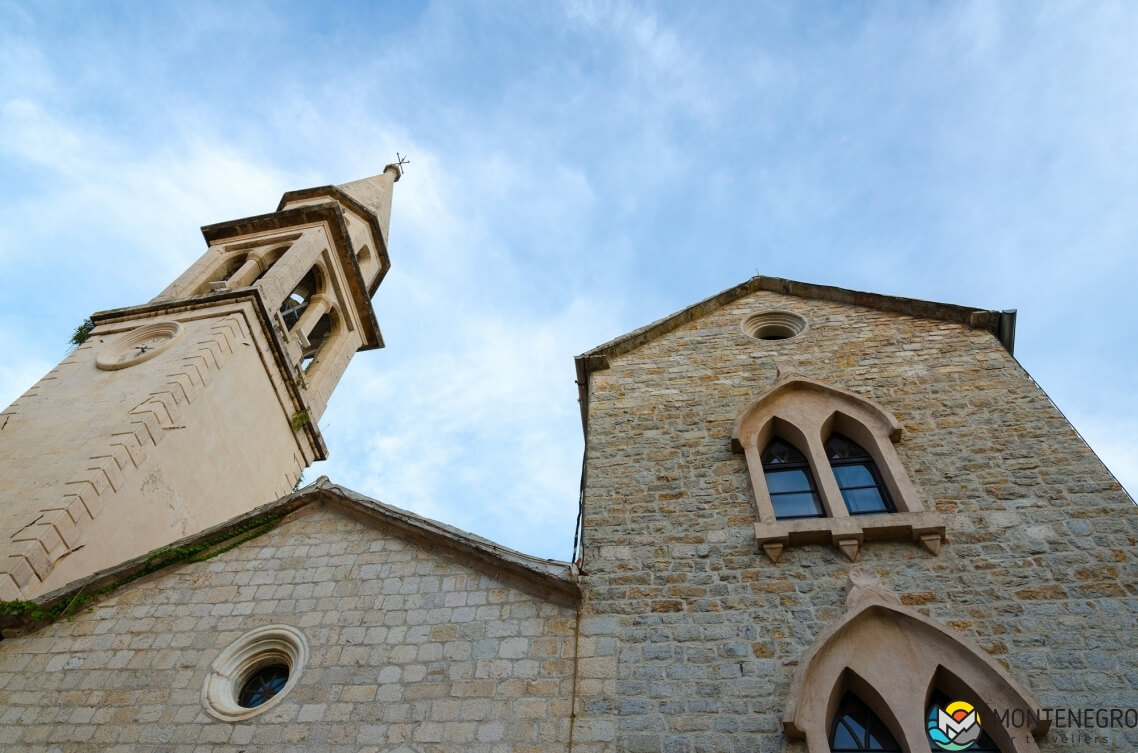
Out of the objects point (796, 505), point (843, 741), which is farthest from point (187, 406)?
point (843, 741)

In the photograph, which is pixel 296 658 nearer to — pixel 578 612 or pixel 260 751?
pixel 260 751

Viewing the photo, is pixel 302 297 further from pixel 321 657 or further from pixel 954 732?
pixel 954 732

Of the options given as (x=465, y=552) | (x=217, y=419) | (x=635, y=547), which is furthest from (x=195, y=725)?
(x=217, y=419)

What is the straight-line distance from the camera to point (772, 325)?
1020cm

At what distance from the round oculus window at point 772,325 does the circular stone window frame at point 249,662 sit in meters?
6.69

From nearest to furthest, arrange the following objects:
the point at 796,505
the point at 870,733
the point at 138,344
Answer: the point at 870,733 → the point at 796,505 → the point at 138,344

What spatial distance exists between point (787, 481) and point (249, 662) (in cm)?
537

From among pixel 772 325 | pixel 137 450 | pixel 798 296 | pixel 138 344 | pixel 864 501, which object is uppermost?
pixel 138 344

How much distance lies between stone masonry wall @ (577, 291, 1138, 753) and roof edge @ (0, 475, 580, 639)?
487 millimetres

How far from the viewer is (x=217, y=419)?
12484 millimetres

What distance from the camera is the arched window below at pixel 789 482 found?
7051 millimetres

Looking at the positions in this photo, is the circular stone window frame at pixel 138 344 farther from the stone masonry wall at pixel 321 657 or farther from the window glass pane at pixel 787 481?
the window glass pane at pixel 787 481

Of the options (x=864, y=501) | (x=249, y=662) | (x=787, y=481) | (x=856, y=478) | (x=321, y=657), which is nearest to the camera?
(x=321, y=657)

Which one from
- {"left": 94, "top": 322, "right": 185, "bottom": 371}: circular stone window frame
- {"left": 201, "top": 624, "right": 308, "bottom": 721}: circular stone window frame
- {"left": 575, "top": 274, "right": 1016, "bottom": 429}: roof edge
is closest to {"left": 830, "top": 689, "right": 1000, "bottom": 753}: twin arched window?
{"left": 201, "top": 624, "right": 308, "bottom": 721}: circular stone window frame
